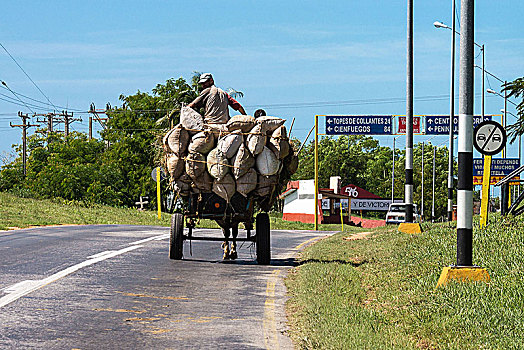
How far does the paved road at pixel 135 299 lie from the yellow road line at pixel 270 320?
0.01 meters

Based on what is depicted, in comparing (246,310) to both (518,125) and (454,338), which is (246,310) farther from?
(518,125)

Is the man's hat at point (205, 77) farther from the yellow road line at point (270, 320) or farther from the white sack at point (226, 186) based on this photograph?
the yellow road line at point (270, 320)

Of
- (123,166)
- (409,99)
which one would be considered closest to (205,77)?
(409,99)

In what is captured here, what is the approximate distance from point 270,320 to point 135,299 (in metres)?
2.21

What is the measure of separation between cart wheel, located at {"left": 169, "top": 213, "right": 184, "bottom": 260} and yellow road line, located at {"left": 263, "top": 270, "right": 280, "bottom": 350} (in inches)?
110

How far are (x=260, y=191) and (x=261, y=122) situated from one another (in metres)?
1.36

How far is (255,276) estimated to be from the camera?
45.6 ft

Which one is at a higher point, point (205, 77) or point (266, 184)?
point (205, 77)

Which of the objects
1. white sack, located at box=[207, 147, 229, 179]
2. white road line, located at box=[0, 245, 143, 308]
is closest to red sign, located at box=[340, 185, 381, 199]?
white sack, located at box=[207, 147, 229, 179]

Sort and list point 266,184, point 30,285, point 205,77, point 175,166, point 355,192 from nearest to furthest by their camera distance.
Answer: point 30,285, point 175,166, point 266,184, point 205,77, point 355,192

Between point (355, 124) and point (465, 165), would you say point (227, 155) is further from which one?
point (355, 124)

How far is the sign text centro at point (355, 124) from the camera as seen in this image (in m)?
41.0

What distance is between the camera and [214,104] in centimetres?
1563

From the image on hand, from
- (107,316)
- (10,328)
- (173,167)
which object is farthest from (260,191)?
(10,328)
